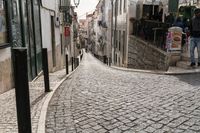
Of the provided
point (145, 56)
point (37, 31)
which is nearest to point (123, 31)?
point (145, 56)

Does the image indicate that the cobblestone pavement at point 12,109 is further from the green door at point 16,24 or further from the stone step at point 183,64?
the stone step at point 183,64

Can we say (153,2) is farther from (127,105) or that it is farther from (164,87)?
(127,105)

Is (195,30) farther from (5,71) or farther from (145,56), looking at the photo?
(5,71)

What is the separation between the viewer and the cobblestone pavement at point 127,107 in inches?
172

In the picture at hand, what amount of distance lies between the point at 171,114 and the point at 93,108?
1495 millimetres

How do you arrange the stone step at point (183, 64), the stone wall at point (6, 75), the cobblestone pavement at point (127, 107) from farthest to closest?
1. the stone step at point (183, 64)
2. the stone wall at point (6, 75)
3. the cobblestone pavement at point (127, 107)

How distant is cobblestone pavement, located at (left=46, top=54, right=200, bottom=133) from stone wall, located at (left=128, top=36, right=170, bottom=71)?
11.4ft

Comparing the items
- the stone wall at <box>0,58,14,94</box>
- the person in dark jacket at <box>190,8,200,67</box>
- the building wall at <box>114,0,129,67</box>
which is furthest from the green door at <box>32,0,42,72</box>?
the building wall at <box>114,0,129,67</box>

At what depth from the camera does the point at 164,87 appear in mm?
6969

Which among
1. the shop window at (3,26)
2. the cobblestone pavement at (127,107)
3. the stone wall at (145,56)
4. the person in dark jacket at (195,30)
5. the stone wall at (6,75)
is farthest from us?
the stone wall at (145,56)

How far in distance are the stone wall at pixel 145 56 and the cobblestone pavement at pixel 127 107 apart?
11.4 ft

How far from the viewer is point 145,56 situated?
1462cm

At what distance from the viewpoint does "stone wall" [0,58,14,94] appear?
664 cm

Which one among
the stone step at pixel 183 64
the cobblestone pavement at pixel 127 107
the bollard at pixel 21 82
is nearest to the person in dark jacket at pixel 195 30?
the stone step at pixel 183 64
